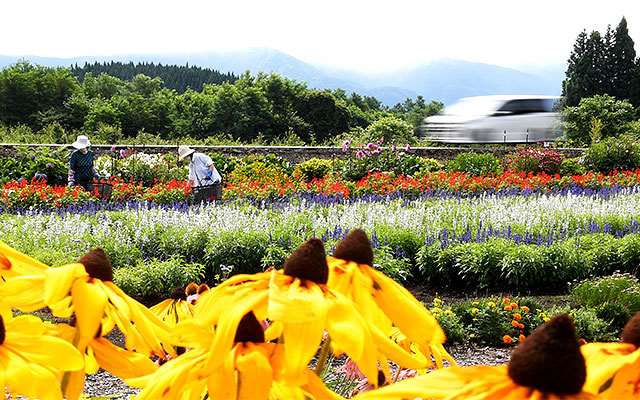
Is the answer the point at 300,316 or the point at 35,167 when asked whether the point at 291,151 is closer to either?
the point at 35,167

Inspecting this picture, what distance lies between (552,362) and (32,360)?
15.6 inches

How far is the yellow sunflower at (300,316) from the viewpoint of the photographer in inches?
22.9

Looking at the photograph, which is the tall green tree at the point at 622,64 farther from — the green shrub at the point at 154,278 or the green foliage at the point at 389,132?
the green shrub at the point at 154,278

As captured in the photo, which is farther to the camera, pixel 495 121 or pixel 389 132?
pixel 389 132

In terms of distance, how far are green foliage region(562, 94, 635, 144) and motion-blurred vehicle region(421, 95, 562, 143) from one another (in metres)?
3.21

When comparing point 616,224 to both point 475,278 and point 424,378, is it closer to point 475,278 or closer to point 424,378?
point 475,278

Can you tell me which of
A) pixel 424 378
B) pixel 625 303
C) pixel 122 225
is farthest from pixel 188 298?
pixel 122 225

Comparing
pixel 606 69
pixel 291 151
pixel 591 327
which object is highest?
pixel 606 69

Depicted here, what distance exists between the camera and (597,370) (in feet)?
1.99

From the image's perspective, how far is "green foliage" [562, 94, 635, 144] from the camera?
110 feet

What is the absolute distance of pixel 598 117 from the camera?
1375 inches

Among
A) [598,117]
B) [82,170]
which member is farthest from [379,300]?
[598,117]

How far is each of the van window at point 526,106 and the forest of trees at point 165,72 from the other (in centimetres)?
5520

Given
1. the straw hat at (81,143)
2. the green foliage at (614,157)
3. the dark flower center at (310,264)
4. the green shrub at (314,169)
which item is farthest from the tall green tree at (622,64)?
the dark flower center at (310,264)
